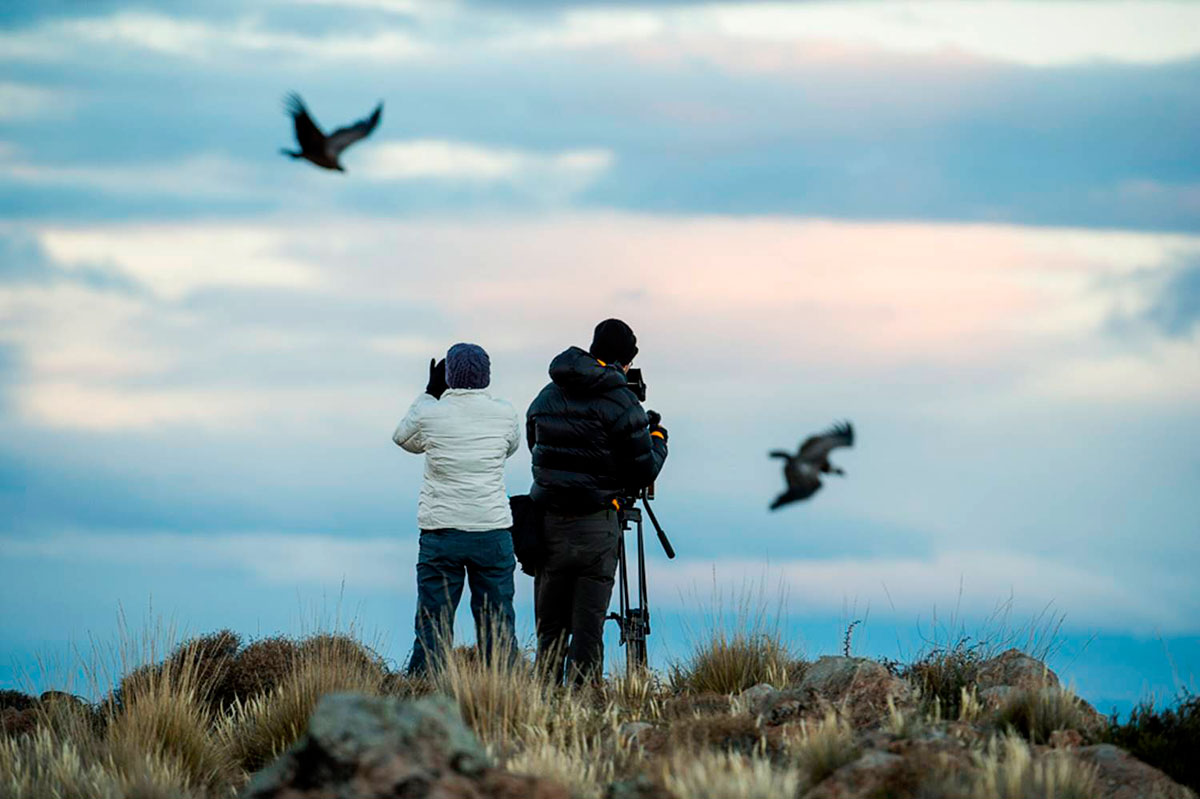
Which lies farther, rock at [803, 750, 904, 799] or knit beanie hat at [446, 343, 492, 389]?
knit beanie hat at [446, 343, 492, 389]

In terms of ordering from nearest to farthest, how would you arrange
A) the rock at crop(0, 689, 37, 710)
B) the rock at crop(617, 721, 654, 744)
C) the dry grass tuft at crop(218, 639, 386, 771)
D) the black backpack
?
the rock at crop(617, 721, 654, 744), the dry grass tuft at crop(218, 639, 386, 771), the black backpack, the rock at crop(0, 689, 37, 710)

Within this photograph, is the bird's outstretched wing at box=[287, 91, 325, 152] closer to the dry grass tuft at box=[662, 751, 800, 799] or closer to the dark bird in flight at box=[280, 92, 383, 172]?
the dark bird in flight at box=[280, 92, 383, 172]

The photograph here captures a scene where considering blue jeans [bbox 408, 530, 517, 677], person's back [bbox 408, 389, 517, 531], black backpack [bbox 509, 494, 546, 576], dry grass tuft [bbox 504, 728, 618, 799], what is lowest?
dry grass tuft [bbox 504, 728, 618, 799]

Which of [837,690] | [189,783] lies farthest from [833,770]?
[189,783]

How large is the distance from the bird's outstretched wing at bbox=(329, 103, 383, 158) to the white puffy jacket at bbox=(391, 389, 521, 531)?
3.13 meters

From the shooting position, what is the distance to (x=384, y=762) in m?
6.86

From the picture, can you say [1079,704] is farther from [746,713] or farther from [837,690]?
[746,713]

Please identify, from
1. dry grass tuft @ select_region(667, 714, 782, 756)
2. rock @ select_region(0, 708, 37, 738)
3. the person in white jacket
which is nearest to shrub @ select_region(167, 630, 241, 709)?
rock @ select_region(0, 708, 37, 738)

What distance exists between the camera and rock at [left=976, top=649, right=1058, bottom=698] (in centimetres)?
1173

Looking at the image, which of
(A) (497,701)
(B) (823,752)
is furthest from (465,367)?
(B) (823,752)

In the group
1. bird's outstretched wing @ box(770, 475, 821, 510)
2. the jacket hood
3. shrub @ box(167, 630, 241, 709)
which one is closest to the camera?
bird's outstretched wing @ box(770, 475, 821, 510)

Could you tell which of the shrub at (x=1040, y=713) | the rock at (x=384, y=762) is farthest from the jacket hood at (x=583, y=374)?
the rock at (x=384, y=762)

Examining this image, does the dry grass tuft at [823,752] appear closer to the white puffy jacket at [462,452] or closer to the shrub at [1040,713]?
the shrub at [1040,713]

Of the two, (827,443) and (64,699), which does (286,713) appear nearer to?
(64,699)
